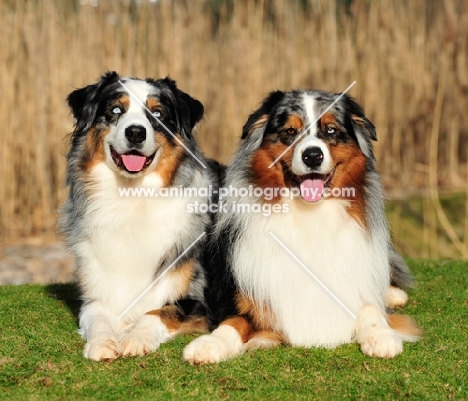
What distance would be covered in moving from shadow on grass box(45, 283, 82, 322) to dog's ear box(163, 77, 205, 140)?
1.60 meters

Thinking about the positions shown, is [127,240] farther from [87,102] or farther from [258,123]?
[258,123]

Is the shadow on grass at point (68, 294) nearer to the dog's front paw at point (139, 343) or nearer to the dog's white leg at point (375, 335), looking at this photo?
the dog's front paw at point (139, 343)

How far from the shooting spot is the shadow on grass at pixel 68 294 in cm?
590

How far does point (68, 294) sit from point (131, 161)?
210 cm

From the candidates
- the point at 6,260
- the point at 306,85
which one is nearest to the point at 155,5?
the point at 306,85

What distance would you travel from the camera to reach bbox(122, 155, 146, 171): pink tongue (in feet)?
16.1

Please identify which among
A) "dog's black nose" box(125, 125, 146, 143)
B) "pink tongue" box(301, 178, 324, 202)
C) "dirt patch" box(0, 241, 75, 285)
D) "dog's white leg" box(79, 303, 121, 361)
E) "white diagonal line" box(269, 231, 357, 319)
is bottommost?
"dirt patch" box(0, 241, 75, 285)

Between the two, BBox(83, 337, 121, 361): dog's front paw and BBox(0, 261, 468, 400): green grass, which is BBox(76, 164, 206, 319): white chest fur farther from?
BBox(83, 337, 121, 361): dog's front paw

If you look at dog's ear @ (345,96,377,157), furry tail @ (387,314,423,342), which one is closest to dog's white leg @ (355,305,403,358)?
furry tail @ (387,314,423,342)

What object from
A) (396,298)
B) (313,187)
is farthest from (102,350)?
(396,298)

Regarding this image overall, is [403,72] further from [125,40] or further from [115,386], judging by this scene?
[115,386]

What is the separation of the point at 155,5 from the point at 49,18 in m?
1.37

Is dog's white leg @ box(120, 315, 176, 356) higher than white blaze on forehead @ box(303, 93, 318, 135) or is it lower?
lower

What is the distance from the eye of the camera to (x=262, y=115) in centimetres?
496
